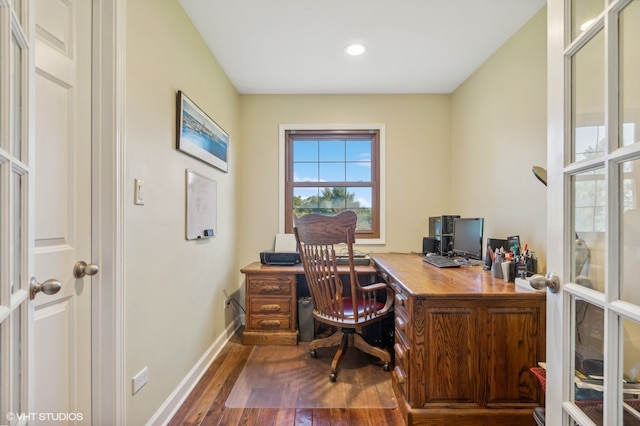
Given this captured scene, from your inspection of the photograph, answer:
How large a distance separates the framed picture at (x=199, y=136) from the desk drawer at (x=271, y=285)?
1.03 meters

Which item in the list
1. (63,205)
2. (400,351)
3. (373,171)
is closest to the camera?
(63,205)

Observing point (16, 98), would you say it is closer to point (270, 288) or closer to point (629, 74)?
point (629, 74)

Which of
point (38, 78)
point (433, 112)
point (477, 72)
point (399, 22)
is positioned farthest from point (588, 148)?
point (433, 112)

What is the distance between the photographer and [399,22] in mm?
1934

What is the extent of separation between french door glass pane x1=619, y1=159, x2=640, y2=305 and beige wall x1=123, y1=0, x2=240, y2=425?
1.65m

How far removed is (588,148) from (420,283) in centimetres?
103

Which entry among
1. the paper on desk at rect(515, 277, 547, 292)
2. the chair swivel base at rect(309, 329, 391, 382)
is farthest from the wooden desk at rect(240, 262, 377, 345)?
the paper on desk at rect(515, 277, 547, 292)

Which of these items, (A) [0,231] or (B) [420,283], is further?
(B) [420,283]

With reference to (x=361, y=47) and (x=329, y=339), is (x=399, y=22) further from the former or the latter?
(x=329, y=339)

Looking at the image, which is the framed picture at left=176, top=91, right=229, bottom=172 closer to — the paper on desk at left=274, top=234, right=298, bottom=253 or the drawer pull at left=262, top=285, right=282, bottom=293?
the paper on desk at left=274, top=234, right=298, bottom=253

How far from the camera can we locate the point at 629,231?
0.66 metres

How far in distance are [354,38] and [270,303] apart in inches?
88.0

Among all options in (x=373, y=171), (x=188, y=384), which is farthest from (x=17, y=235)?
(x=373, y=171)

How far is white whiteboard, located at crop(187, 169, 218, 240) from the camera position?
1.89m
